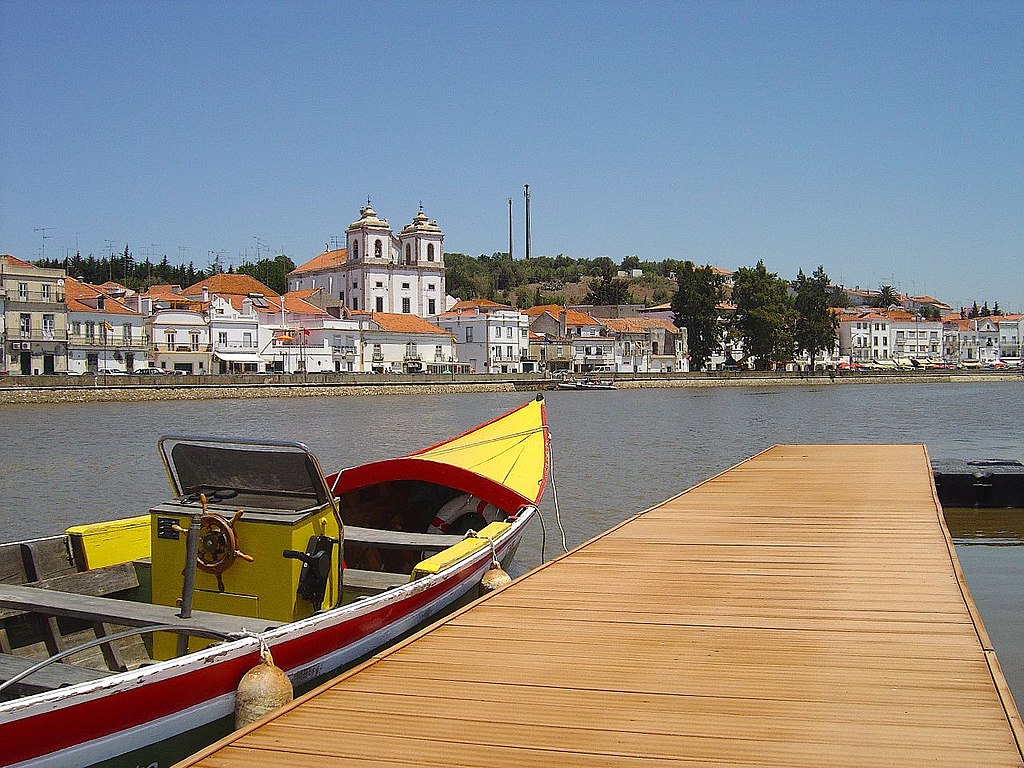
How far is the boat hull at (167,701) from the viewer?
4953 millimetres

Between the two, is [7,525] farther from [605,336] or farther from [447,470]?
[605,336]

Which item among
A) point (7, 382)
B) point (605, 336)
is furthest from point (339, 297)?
point (7, 382)

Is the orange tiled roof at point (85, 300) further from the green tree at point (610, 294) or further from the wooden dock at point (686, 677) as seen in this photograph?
the green tree at point (610, 294)

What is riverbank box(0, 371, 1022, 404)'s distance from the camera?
6316 centimetres

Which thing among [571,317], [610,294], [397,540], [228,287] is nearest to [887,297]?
[610,294]

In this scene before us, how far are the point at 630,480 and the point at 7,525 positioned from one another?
44.4 ft

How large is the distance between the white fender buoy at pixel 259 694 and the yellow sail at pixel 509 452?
6.10 meters

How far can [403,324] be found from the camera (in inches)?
3866

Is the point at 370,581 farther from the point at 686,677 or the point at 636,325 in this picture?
the point at 636,325

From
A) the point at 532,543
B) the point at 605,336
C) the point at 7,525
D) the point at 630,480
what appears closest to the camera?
the point at 532,543

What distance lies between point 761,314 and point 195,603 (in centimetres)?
9989

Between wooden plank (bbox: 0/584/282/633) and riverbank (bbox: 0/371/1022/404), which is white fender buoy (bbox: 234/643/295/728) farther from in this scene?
riverbank (bbox: 0/371/1022/404)

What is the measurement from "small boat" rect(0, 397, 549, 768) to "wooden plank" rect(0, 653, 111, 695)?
11 mm

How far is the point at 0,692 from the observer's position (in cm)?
555
